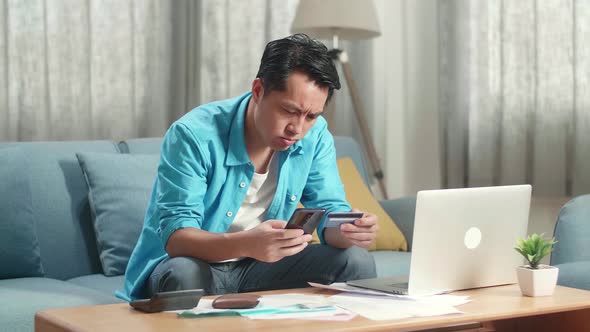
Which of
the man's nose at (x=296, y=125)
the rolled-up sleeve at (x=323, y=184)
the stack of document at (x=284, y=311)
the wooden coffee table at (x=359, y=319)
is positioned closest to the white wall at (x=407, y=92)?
the rolled-up sleeve at (x=323, y=184)

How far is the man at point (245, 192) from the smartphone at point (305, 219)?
104 millimetres

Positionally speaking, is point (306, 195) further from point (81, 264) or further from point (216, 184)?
point (81, 264)

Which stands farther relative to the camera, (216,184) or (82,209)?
(82,209)

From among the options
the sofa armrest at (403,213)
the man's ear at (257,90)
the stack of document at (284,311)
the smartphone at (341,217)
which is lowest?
the sofa armrest at (403,213)

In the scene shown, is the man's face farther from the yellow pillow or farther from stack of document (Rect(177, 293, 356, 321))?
the yellow pillow

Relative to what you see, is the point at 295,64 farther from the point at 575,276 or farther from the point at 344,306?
the point at 575,276

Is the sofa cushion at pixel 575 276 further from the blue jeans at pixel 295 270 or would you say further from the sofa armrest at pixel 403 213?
the sofa armrest at pixel 403 213

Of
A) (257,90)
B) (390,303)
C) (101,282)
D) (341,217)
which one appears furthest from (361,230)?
(101,282)

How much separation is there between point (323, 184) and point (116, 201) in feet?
2.26

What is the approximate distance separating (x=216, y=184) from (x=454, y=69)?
196 centimetres

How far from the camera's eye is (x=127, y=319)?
158 cm

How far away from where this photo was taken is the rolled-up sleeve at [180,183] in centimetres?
201

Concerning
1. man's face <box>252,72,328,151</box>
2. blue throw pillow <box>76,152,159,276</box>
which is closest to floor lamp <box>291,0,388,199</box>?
blue throw pillow <box>76,152,159,276</box>

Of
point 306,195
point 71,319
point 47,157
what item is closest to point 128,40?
point 47,157
